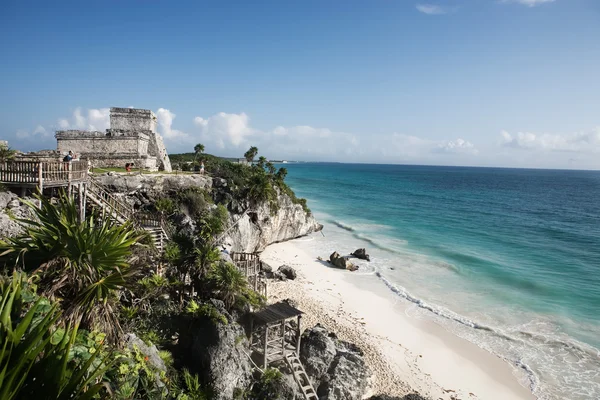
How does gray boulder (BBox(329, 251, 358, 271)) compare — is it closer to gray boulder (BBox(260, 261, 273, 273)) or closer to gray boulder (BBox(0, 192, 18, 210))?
gray boulder (BBox(260, 261, 273, 273))

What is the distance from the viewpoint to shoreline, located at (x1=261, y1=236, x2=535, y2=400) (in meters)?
13.9

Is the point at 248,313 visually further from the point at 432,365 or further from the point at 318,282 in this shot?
the point at 318,282

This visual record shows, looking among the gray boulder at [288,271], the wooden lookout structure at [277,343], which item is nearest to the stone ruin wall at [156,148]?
the gray boulder at [288,271]

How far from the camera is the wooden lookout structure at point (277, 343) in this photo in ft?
39.8

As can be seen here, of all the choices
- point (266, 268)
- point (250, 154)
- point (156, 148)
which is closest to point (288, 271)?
point (266, 268)

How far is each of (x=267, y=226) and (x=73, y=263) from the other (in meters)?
24.1

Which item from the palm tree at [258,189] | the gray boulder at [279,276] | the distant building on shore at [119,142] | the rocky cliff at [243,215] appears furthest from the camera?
the palm tree at [258,189]

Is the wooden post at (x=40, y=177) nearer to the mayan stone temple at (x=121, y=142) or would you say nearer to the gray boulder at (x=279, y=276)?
the mayan stone temple at (x=121, y=142)

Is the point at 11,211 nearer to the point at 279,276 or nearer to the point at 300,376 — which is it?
the point at 300,376

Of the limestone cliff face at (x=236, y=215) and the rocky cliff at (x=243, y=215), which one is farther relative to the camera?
the rocky cliff at (x=243, y=215)

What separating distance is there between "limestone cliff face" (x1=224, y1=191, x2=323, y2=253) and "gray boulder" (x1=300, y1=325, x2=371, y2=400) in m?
11.3

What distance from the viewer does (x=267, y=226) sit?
30.7 metres

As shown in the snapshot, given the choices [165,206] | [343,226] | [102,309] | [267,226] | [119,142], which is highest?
[119,142]

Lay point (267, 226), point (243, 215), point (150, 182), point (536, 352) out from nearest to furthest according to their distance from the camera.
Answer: point (536, 352), point (150, 182), point (243, 215), point (267, 226)
